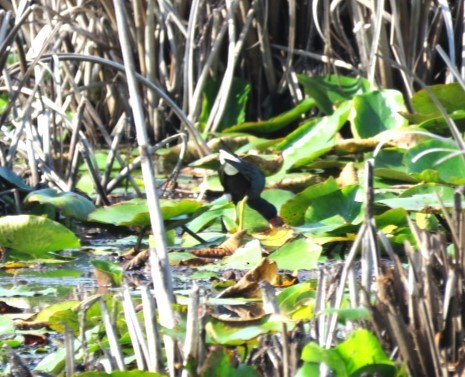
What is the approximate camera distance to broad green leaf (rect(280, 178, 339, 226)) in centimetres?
302

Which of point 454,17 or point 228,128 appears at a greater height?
point 454,17

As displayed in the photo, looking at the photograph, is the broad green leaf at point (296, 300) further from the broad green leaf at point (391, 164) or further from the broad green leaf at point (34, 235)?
the broad green leaf at point (391, 164)

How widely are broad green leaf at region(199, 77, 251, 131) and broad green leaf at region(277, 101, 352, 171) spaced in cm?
74

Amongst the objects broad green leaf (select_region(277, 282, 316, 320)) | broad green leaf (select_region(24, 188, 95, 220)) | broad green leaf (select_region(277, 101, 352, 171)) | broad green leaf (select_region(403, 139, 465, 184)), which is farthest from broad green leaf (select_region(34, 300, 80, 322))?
broad green leaf (select_region(277, 101, 352, 171))

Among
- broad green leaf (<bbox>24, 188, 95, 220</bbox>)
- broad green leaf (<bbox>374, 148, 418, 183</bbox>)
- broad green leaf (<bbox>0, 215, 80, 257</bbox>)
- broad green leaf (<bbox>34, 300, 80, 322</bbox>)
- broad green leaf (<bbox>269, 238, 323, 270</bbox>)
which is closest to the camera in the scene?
broad green leaf (<bbox>34, 300, 80, 322</bbox>)

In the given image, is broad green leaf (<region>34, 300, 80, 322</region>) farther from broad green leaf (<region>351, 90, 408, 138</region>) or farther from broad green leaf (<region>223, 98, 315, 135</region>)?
broad green leaf (<region>223, 98, 315, 135</region>)

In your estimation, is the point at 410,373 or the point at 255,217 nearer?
the point at 410,373

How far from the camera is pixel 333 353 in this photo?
1.52m

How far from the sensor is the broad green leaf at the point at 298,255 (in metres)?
2.60

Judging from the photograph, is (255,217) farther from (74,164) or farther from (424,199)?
(74,164)

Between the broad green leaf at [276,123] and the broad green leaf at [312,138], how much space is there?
1.05 ft

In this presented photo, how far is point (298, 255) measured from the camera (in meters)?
2.64

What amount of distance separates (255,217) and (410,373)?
63.7 inches

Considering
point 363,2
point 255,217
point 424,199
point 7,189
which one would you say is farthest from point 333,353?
point 363,2
